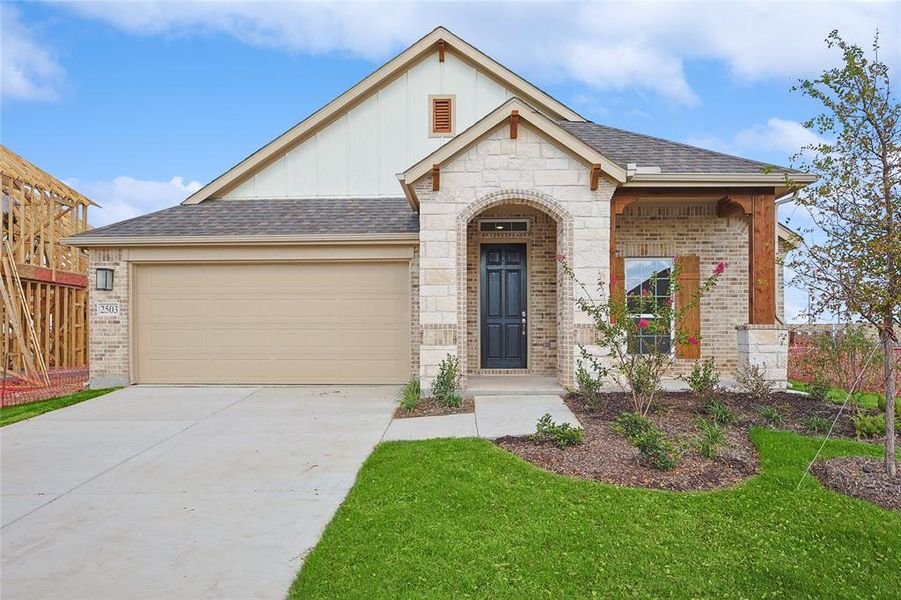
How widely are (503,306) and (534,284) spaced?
2.42 feet

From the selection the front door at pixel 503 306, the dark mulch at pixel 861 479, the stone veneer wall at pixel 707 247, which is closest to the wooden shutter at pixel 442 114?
the front door at pixel 503 306

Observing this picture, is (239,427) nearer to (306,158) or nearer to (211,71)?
(306,158)

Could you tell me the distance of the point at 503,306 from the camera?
1074cm

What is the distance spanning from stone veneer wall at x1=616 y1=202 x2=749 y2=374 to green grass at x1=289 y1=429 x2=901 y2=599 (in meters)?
5.81

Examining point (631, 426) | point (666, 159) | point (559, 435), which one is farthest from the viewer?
point (666, 159)

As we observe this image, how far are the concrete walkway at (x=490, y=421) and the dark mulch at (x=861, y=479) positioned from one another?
254 centimetres

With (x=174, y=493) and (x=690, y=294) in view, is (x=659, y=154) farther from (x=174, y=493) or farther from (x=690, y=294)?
(x=174, y=493)

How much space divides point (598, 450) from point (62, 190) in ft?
56.8

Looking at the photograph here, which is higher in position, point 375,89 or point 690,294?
point 375,89

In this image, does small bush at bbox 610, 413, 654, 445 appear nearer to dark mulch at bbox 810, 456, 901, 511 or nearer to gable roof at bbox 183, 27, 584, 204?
dark mulch at bbox 810, 456, 901, 511

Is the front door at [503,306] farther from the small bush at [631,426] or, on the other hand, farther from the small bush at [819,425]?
the small bush at [819,425]

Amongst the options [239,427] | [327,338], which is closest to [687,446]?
[239,427]

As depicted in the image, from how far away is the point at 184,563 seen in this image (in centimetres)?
363

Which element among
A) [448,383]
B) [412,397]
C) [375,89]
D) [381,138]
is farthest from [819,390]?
[375,89]
